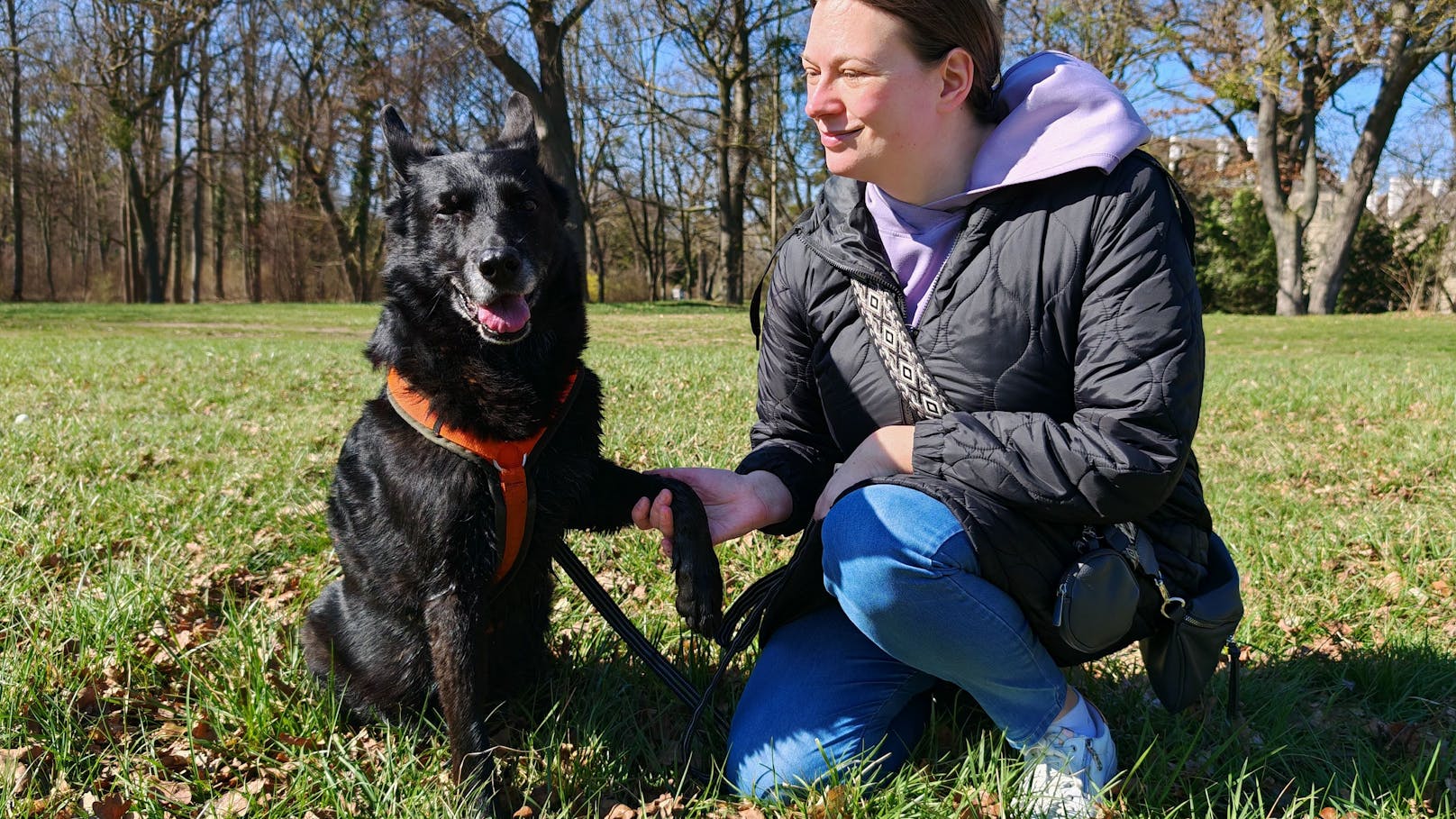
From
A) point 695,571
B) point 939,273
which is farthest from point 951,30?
point 695,571

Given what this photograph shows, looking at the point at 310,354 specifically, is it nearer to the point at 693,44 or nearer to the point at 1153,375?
the point at 1153,375

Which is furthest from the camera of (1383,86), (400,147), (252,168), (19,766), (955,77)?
(252,168)

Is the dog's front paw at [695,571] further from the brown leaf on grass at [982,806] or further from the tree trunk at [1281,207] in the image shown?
the tree trunk at [1281,207]

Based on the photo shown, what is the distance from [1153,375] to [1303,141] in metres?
23.7

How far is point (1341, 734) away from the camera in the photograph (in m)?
2.20

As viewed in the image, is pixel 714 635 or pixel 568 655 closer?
pixel 714 635

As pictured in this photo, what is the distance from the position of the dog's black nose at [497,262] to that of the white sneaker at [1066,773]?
5.26 feet

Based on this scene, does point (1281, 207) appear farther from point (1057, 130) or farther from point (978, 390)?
point (978, 390)

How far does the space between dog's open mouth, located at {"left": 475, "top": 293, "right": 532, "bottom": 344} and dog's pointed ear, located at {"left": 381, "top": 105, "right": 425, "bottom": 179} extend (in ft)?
1.81

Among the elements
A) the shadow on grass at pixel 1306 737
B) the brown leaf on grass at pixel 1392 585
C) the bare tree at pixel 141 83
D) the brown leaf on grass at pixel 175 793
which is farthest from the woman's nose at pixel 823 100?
the bare tree at pixel 141 83

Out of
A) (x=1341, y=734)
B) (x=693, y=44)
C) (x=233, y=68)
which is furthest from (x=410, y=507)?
(x=233, y=68)

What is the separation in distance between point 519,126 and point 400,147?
1.21 feet

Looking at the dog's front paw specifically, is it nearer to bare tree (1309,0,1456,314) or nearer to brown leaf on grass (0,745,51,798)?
brown leaf on grass (0,745,51,798)

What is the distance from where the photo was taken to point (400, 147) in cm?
243
